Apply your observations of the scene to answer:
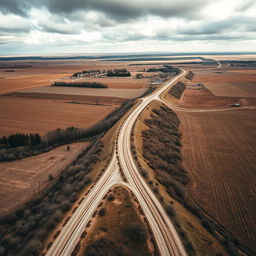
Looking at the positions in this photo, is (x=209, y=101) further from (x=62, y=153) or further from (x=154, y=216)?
(x=154, y=216)

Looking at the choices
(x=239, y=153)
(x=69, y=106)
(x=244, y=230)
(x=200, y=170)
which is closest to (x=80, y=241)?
(x=244, y=230)

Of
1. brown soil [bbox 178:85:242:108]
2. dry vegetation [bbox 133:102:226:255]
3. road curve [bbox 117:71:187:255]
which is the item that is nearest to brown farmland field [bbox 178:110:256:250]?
dry vegetation [bbox 133:102:226:255]

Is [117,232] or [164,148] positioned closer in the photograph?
[117,232]

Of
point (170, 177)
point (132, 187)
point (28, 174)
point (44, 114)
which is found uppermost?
point (44, 114)

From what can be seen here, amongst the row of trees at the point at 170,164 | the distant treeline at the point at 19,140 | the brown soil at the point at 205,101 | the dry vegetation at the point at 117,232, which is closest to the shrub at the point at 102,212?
the dry vegetation at the point at 117,232

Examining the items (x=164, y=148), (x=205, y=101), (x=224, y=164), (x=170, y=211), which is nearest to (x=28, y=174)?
(x=170, y=211)

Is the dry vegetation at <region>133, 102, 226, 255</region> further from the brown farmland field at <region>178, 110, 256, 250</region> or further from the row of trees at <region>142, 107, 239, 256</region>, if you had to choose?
the brown farmland field at <region>178, 110, 256, 250</region>

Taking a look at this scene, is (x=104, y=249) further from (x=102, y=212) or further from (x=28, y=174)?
(x=28, y=174)
